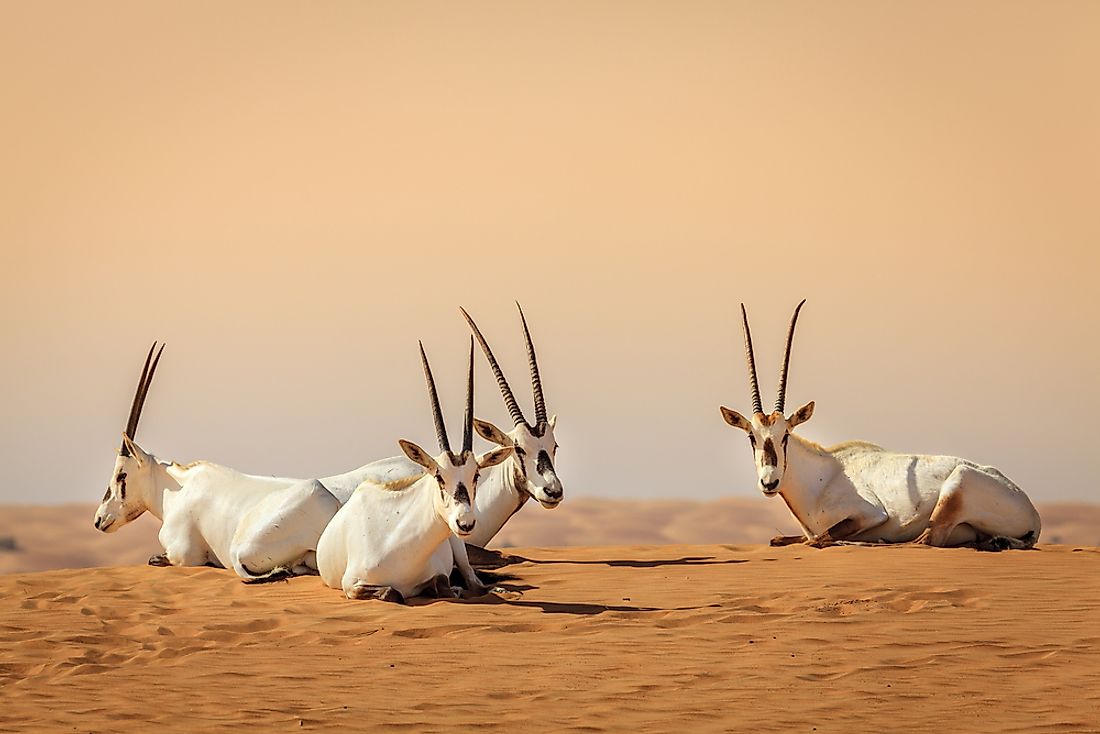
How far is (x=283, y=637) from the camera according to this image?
9695 millimetres

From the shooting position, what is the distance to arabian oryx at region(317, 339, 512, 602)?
1048 cm

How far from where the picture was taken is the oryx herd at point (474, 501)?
1100cm

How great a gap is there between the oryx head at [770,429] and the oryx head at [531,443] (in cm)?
203

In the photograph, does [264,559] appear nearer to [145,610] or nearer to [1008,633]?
[145,610]

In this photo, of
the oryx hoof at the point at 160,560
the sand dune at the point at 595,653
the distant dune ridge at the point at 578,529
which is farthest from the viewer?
the distant dune ridge at the point at 578,529

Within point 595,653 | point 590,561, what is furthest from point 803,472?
point 595,653

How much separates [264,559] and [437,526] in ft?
8.03

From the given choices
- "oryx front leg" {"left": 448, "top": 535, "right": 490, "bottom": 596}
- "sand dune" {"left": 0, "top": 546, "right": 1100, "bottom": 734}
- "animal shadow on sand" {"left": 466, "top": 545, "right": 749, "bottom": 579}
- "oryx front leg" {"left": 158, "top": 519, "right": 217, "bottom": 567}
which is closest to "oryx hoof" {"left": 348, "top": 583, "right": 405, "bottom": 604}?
"sand dune" {"left": 0, "top": 546, "right": 1100, "bottom": 734}

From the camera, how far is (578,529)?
35.2 m

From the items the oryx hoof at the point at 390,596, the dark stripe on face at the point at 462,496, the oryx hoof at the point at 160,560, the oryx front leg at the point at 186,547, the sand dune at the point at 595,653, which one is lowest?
the sand dune at the point at 595,653

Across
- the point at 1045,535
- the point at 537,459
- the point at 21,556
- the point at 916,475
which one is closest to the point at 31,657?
the point at 537,459

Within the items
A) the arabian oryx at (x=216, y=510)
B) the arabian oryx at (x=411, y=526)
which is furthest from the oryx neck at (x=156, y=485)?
the arabian oryx at (x=411, y=526)

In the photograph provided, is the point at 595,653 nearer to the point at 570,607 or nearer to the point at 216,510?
the point at 570,607

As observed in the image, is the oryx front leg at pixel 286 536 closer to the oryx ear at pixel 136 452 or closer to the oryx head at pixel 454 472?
the oryx head at pixel 454 472
